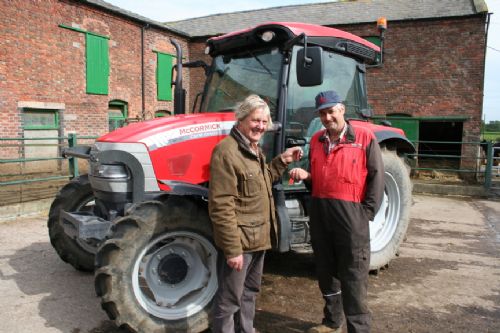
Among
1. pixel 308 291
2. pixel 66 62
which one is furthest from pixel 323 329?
pixel 66 62

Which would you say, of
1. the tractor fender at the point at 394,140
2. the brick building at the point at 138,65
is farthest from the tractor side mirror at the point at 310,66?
the brick building at the point at 138,65

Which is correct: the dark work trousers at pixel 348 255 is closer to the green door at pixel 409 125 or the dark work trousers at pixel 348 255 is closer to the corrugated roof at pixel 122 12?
the green door at pixel 409 125

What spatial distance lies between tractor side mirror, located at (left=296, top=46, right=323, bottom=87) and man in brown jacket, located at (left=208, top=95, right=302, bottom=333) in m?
0.82

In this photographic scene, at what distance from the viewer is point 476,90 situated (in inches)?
533

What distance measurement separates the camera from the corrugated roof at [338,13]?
551 inches

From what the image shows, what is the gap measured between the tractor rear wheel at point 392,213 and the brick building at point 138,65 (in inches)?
406

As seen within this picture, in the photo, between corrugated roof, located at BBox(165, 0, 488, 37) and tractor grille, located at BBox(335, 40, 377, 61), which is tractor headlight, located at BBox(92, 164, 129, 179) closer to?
tractor grille, located at BBox(335, 40, 377, 61)

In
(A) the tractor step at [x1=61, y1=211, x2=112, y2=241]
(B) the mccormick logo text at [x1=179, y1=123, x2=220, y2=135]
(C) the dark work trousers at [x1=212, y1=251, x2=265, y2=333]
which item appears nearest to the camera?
(C) the dark work trousers at [x1=212, y1=251, x2=265, y2=333]

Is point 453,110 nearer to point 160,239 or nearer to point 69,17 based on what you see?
point 69,17

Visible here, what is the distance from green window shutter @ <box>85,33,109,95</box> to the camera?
44.2ft

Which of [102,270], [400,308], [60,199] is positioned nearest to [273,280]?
[400,308]

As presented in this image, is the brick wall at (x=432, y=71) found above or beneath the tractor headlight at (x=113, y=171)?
above

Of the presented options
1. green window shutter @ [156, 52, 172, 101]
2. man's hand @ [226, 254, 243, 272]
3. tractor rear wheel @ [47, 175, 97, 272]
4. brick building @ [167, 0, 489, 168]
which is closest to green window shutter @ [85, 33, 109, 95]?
green window shutter @ [156, 52, 172, 101]

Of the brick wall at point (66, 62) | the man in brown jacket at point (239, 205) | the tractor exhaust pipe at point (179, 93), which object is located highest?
the brick wall at point (66, 62)
